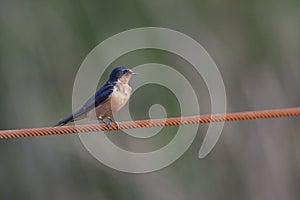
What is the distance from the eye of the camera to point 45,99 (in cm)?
830

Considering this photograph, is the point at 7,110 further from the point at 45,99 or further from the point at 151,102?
the point at 151,102

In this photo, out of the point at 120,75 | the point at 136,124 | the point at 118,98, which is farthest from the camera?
the point at 120,75

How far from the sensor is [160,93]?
29.1 feet

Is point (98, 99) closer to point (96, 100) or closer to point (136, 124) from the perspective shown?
point (96, 100)

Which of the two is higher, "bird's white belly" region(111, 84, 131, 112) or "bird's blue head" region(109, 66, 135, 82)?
"bird's blue head" region(109, 66, 135, 82)

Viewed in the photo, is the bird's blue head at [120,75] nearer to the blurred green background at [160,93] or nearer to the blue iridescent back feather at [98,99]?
the blue iridescent back feather at [98,99]

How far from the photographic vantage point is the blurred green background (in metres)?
8.30

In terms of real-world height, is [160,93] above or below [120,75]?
below

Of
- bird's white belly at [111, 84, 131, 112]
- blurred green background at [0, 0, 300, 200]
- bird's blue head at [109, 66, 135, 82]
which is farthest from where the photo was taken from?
blurred green background at [0, 0, 300, 200]

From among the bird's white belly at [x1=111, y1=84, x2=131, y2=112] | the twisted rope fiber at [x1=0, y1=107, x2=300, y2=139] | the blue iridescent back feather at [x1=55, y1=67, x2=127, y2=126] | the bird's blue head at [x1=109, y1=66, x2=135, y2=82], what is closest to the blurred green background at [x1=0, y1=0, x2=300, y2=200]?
the bird's blue head at [x1=109, y1=66, x2=135, y2=82]

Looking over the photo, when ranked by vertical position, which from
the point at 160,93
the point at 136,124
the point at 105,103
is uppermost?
the point at 136,124

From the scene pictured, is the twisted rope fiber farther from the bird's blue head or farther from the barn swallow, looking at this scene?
the bird's blue head

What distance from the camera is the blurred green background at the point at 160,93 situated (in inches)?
327

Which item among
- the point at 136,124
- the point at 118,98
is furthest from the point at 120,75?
the point at 136,124
